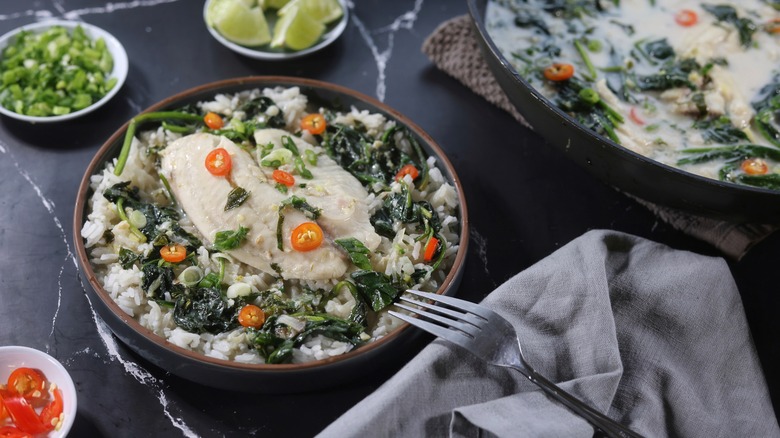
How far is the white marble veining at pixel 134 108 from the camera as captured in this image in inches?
111

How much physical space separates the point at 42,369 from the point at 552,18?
2.96 meters

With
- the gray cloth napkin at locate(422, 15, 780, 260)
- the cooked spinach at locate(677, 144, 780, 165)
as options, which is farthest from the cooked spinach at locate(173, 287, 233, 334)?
the cooked spinach at locate(677, 144, 780, 165)

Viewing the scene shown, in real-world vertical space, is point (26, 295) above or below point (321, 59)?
below

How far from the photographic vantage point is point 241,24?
4.04 m

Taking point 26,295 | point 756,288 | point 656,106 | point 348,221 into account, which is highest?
point 656,106

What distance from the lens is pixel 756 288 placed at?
3.33m

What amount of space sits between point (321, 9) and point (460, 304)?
223 cm

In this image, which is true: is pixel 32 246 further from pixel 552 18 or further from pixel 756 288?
pixel 756 288

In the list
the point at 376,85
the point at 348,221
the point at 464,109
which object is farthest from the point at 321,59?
the point at 348,221

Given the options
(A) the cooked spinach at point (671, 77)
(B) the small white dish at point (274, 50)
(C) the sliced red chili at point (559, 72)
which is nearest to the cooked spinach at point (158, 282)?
(B) the small white dish at point (274, 50)

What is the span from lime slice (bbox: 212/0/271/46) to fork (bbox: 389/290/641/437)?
202cm

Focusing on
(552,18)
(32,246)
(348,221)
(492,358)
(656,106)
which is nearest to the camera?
(492,358)

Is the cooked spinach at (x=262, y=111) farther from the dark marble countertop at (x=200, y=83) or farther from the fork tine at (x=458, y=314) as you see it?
the fork tine at (x=458, y=314)

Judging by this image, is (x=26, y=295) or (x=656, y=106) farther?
(x=656, y=106)
